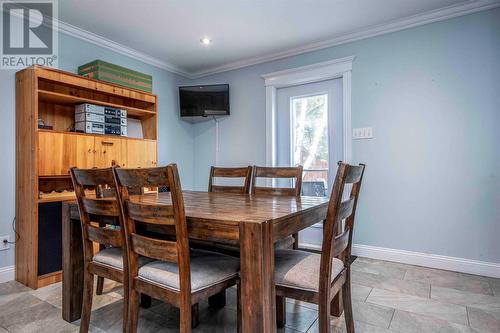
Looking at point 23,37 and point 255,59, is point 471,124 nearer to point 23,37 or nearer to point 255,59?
point 255,59

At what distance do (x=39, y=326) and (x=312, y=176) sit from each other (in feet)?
8.83

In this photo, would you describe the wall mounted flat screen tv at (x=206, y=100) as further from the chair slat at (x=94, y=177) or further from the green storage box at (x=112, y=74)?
the chair slat at (x=94, y=177)

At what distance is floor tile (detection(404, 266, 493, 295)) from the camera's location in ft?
7.20

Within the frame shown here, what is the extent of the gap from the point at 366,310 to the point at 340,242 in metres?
0.84

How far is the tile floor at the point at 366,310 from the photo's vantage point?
1676mm

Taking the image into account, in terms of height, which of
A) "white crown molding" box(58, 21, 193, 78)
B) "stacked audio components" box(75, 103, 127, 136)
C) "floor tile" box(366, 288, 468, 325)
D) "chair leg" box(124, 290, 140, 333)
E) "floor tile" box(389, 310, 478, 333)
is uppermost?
"white crown molding" box(58, 21, 193, 78)

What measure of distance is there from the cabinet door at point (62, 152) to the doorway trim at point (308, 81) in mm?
1926

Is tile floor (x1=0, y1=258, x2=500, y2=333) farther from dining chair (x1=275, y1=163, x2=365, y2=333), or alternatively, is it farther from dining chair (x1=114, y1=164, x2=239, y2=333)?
dining chair (x1=114, y1=164, x2=239, y2=333)

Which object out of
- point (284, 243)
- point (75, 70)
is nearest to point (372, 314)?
point (284, 243)

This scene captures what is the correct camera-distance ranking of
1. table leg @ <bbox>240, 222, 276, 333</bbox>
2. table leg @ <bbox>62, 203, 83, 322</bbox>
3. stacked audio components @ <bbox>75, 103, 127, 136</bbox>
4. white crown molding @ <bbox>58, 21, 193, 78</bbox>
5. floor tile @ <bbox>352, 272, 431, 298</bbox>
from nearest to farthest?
table leg @ <bbox>240, 222, 276, 333</bbox> < table leg @ <bbox>62, 203, 83, 322</bbox> < floor tile @ <bbox>352, 272, 431, 298</bbox> < stacked audio components @ <bbox>75, 103, 127, 136</bbox> < white crown molding @ <bbox>58, 21, 193, 78</bbox>

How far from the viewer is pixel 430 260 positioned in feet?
8.73

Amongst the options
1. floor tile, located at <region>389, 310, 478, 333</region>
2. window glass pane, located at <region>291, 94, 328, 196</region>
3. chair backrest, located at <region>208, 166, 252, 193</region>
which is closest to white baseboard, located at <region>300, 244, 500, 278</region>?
window glass pane, located at <region>291, 94, 328, 196</region>

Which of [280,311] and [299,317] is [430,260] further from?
[280,311]

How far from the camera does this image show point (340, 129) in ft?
10.5
